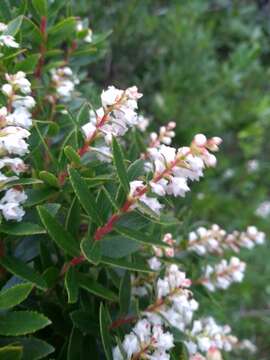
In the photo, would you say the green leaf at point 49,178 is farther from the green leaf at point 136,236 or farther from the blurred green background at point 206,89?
the blurred green background at point 206,89

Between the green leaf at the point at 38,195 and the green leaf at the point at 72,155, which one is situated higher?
the green leaf at the point at 72,155

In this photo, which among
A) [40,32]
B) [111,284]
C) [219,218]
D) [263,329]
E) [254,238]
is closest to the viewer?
[111,284]

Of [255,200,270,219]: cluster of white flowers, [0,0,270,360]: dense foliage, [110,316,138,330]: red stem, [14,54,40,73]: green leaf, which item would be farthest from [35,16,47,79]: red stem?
[255,200,270,219]: cluster of white flowers

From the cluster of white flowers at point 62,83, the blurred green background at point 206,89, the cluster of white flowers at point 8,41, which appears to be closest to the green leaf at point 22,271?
the cluster of white flowers at point 8,41

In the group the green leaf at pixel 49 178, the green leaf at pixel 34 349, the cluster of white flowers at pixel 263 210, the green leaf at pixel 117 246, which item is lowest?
the cluster of white flowers at pixel 263 210

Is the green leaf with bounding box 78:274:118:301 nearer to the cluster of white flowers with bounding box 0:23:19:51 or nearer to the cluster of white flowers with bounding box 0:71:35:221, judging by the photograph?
the cluster of white flowers with bounding box 0:71:35:221

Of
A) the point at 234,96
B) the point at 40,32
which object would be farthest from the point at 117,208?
the point at 234,96

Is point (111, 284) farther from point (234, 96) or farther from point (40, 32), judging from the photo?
point (234, 96)
